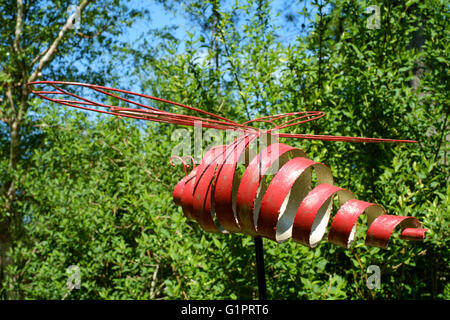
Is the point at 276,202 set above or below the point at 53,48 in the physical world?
below

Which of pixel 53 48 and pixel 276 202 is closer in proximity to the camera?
pixel 276 202

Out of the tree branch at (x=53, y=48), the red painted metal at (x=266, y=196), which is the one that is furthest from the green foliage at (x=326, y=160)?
the tree branch at (x=53, y=48)

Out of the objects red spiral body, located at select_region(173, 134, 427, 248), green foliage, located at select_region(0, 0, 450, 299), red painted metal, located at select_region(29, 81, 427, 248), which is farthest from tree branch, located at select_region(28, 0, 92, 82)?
red spiral body, located at select_region(173, 134, 427, 248)

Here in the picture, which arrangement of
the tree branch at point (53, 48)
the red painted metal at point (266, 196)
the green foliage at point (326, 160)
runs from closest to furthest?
1. the red painted metal at point (266, 196)
2. the green foliage at point (326, 160)
3. the tree branch at point (53, 48)

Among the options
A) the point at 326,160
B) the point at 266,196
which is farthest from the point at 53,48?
the point at 266,196

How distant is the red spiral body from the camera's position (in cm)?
79

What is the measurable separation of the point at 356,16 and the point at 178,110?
105cm

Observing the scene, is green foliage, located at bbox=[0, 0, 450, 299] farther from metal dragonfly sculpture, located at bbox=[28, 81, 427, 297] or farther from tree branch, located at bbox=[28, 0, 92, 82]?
tree branch, located at bbox=[28, 0, 92, 82]

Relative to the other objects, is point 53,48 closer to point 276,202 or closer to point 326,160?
point 326,160

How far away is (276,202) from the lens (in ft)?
2.54

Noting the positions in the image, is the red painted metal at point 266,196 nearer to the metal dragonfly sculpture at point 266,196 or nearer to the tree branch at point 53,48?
the metal dragonfly sculpture at point 266,196

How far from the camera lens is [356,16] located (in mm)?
1860

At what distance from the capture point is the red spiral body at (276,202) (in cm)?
79
